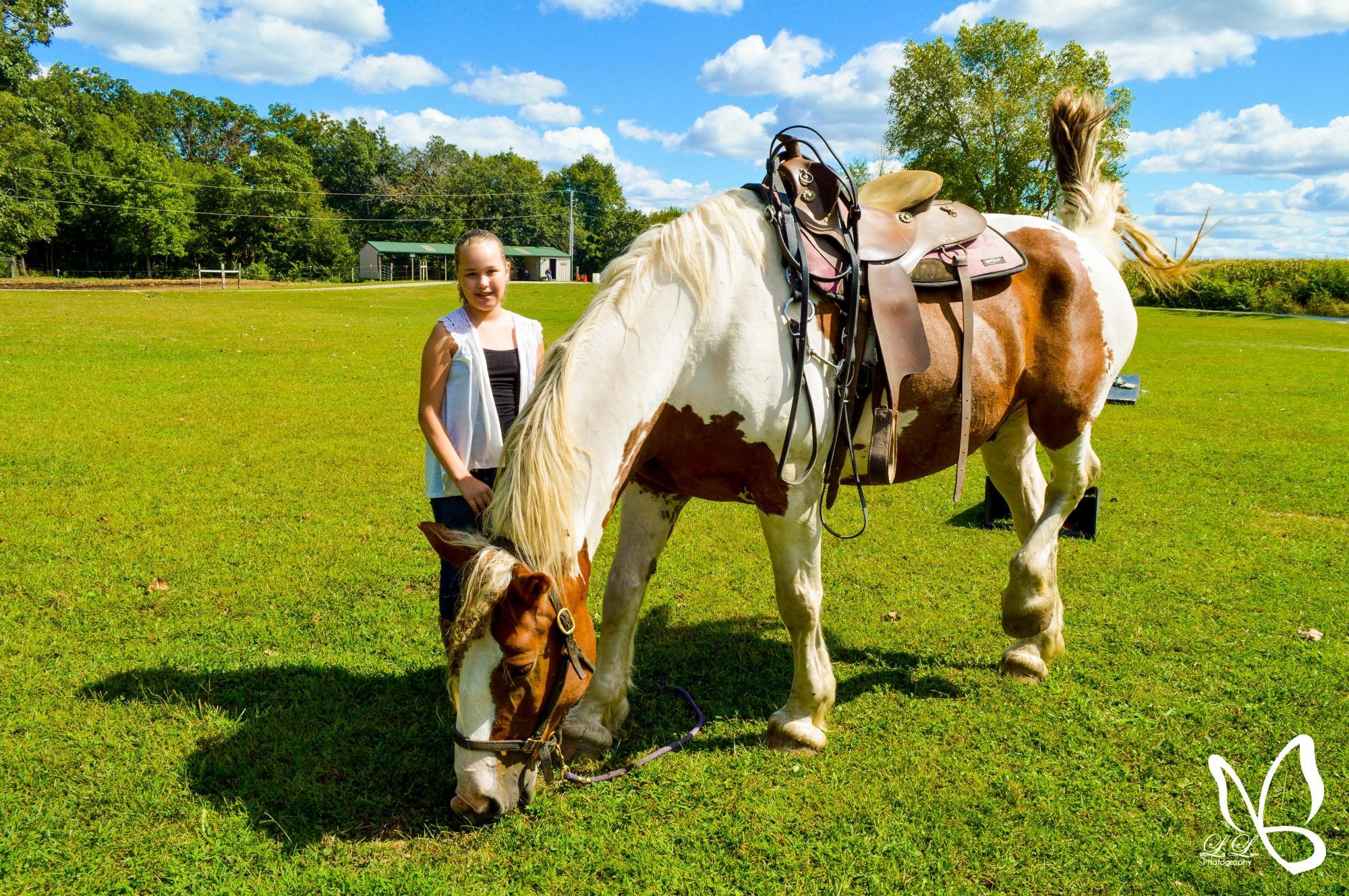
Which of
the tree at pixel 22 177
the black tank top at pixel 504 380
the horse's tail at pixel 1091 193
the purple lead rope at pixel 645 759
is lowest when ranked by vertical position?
the purple lead rope at pixel 645 759

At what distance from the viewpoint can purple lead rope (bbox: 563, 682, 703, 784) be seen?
3.10m

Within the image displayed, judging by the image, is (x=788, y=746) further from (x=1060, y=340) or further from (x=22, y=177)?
(x=22, y=177)

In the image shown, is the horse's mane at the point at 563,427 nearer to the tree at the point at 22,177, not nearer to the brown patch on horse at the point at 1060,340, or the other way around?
the brown patch on horse at the point at 1060,340

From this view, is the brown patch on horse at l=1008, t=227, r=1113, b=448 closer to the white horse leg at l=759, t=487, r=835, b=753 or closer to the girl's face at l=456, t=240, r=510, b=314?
the white horse leg at l=759, t=487, r=835, b=753

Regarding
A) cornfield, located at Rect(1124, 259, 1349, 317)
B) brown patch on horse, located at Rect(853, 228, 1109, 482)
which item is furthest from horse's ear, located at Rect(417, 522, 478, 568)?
cornfield, located at Rect(1124, 259, 1349, 317)

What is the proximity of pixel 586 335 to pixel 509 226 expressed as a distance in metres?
76.4

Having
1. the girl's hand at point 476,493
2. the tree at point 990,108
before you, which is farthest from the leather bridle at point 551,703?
the tree at point 990,108

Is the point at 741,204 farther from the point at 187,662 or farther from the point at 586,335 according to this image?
the point at 187,662

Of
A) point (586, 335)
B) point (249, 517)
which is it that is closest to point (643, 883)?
point (586, 335)

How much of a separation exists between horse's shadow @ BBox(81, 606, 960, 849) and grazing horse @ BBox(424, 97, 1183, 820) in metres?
0.42

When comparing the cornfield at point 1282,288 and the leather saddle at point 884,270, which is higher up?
the cornfield at point 1282,288

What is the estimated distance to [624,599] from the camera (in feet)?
11.3

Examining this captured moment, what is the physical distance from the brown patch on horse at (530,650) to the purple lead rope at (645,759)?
62cm

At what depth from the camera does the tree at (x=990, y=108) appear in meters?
33.4
